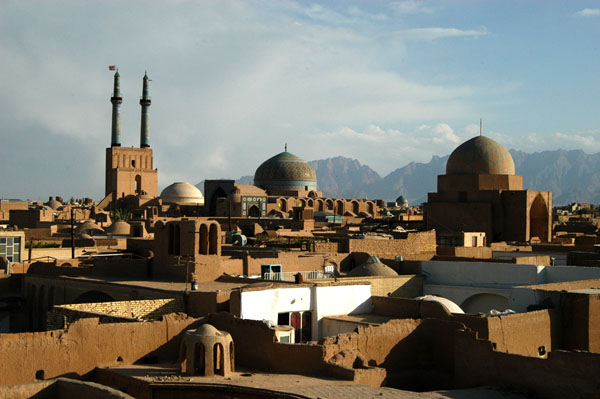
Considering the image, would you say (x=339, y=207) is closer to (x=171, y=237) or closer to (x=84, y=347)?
(x=171, y=237)

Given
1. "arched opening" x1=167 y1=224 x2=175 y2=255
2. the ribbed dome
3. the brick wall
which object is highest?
"arched opening" x1=167 y1=224 x2=175 y2=255

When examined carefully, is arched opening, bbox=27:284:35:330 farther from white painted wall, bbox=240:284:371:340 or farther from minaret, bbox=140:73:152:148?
minaret, bbox=140:73:152:148

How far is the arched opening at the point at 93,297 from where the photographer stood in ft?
55.8

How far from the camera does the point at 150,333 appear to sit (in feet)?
42.7

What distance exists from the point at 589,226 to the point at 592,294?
28259 mm

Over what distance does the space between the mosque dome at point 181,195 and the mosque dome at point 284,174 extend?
4494 millimetres

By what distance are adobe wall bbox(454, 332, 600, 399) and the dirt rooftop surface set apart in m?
0.28

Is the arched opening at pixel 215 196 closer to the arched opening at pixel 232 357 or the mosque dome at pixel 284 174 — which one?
the mosque dome at pixel 284 174

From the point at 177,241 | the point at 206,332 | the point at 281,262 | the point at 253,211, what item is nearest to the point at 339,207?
the point at 253,211

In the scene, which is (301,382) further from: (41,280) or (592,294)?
(41,280)

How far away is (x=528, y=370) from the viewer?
12031mm

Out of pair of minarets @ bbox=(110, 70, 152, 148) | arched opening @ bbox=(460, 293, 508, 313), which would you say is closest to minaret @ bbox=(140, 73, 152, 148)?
pair of minarets @ bbox=(110, 70, 152, 148)

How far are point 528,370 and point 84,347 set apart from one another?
6.25 m

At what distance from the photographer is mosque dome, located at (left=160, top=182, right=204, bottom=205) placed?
58.8 meters
